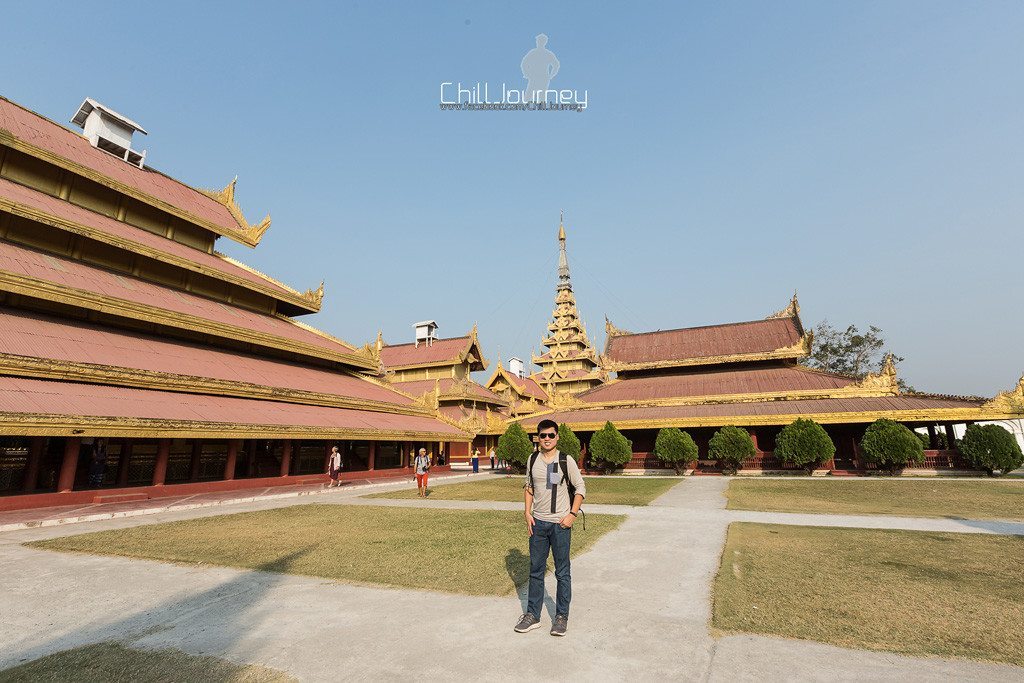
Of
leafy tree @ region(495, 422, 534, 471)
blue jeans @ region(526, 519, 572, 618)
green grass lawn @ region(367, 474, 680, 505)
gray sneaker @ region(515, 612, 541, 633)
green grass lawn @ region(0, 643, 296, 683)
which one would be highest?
leafy tree @ region(495, 422, 534, 471)

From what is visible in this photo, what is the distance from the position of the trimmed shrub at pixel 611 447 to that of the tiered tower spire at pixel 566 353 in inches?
922

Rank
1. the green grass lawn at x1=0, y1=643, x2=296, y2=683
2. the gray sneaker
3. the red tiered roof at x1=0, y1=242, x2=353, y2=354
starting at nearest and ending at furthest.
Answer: the green grass lawn at x1=0, y1=643, x2=296, y2=683, the gray sneaker, the red tiered roof at x1=0, y1=242, x2=353, y2=354

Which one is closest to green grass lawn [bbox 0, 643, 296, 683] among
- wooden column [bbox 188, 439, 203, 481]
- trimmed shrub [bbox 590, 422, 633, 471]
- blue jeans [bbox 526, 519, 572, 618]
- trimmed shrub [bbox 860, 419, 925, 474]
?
blue jeans [bbox 526, 519, 572, 618]

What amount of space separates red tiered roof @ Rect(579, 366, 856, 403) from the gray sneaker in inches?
898

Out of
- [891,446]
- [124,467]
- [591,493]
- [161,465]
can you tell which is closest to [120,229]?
[124,467]

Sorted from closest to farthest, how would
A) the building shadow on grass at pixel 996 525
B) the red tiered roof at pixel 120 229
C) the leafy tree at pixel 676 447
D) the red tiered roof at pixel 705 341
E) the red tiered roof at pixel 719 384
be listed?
the building shadow on grass at pixel 996 525, the red tiered roof at pixel 120 229, the leafy tree at pixel 676 447, the red tiered roof at pixel 719 384, the red tiered roof at pixel 705 341

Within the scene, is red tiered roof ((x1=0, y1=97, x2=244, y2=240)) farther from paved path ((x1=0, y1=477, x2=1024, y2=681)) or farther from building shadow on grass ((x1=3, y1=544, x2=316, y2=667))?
building shadow on grass ((x1=3, y1=544, x2=316, y2=667))

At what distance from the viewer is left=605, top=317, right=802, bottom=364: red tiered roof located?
27016 millimetres

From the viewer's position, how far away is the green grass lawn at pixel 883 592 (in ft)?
12.0

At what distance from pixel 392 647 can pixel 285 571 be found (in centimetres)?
291

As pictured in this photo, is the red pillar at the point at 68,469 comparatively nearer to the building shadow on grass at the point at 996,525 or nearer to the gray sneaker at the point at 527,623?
the gray sneaker at the point at 527,623

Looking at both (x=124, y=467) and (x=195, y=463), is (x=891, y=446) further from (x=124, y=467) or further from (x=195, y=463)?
(x=124, y=467)

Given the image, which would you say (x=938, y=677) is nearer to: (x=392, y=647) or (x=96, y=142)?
(x=392, y=647)

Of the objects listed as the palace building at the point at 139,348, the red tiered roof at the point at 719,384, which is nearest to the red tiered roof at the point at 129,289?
the palace building at the point at 139,348
